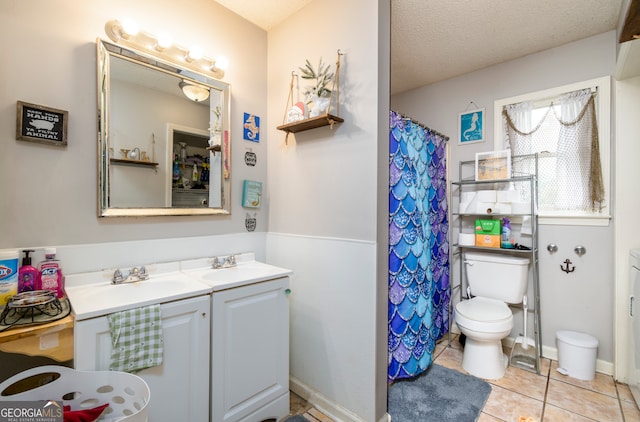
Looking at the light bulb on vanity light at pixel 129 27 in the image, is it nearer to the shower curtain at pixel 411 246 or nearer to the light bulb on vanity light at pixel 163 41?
the light bulb on vanity light at pixel 163 41

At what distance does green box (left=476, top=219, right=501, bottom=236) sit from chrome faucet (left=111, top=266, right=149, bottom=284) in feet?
8.26

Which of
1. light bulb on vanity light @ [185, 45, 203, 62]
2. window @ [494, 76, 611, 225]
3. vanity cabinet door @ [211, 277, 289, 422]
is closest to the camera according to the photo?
vanity cabinet door @ [211, 277, 289, 422]

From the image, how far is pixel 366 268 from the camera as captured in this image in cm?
160

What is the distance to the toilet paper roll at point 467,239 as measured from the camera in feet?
8.29

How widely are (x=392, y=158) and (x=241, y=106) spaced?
1.12 metres

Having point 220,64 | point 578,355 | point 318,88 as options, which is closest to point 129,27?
point 220,64

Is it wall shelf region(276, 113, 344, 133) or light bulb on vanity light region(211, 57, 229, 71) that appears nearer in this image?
wall shelf region(276, 113, 344, 133)

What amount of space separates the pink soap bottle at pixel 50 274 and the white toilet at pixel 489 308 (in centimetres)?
241

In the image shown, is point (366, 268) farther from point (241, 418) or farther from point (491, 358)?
point (491, 358)

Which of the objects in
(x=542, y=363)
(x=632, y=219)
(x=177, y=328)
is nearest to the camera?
(x=177, y=328)

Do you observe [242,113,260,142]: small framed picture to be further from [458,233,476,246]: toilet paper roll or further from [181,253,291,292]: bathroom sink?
[458,233,476,246]: toilet paper roll

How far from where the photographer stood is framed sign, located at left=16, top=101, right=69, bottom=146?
4.17 feet

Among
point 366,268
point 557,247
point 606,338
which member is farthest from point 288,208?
point 606,338

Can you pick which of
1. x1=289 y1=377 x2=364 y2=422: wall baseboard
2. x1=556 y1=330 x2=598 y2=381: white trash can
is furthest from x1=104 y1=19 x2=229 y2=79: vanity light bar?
x1=556 y1=330 x2=598 y2=381: white trash can
